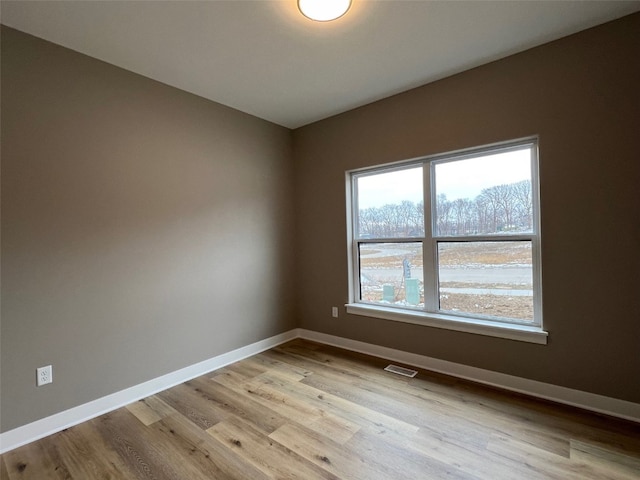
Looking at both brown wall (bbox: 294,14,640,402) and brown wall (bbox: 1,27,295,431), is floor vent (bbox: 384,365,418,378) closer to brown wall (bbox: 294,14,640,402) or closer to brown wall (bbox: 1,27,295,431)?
brown wall (bbox: 294,14,640,402)

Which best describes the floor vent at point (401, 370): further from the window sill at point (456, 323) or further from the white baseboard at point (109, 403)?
the white baseboard at point (109, 403)

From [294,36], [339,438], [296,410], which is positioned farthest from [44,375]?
[294,36]

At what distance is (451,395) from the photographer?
7.84 ft

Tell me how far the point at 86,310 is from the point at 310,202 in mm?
2438

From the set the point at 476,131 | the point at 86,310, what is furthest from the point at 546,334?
the point at 86,310

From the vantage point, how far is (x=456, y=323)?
271 centimetres

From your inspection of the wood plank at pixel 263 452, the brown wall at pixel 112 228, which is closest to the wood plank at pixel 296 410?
the wood plank at pixel 263 452

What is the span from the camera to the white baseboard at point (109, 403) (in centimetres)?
195

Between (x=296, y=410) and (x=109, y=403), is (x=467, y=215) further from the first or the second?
(x=109, y=403)

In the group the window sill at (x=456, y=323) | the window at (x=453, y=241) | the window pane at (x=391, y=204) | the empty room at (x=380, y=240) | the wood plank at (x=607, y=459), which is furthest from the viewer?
the window pane at (x=391, y=204)

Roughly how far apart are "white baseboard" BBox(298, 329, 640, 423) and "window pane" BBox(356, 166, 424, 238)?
1209 millimetres

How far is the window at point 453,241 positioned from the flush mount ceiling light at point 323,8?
155cm

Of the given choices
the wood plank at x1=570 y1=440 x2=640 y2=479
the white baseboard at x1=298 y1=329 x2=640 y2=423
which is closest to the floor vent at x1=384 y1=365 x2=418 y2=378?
the white baseboard at x1=298 y1=329 x2=640 y2=423

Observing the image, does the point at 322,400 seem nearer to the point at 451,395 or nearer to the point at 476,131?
the point at 451,395
